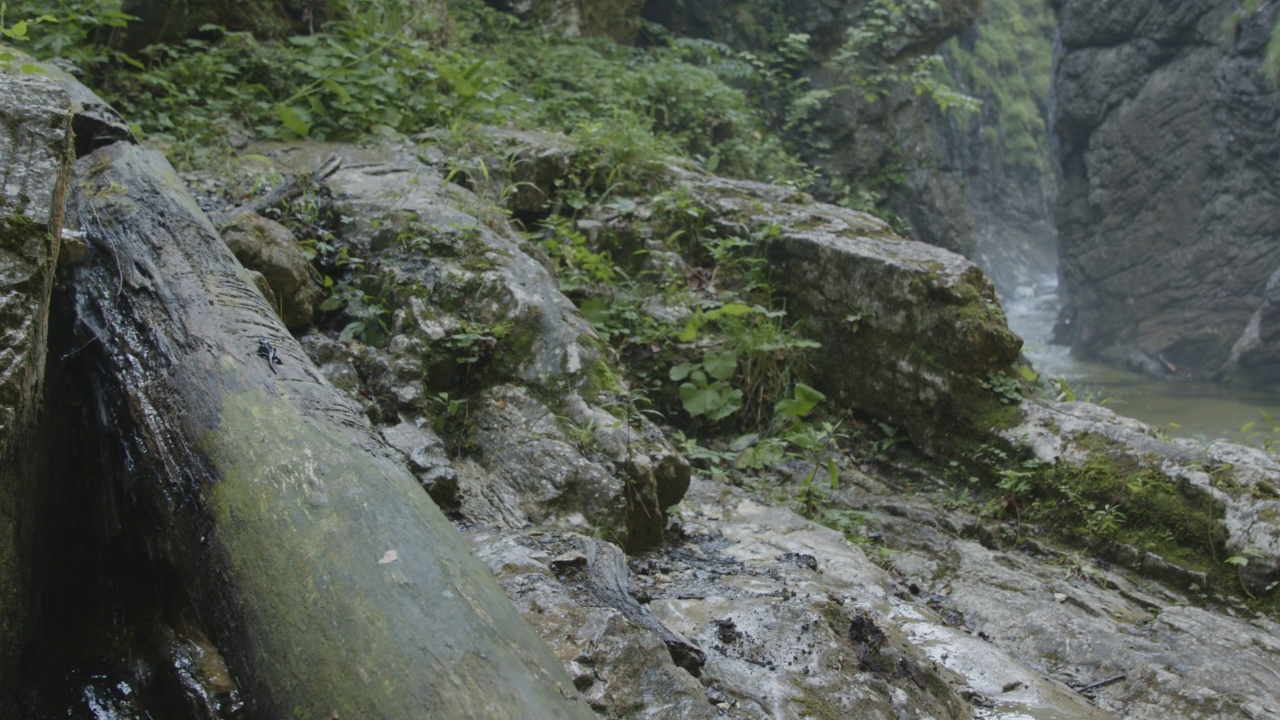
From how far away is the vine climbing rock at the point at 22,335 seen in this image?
165 cm

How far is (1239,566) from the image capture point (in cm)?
362

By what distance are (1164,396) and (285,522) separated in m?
20.1

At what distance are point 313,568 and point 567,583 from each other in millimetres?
849

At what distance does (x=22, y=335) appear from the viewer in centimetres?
171

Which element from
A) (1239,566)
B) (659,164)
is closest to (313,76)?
(659,164)

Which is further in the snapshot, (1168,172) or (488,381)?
(1168,172)

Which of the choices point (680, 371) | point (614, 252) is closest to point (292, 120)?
point (614, 252)

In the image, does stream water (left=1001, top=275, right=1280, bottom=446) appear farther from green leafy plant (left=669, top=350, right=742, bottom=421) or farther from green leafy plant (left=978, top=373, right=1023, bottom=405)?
green leafy plant (left=669, top=350, right=742, bottom=421)

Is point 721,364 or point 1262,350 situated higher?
point 721,364

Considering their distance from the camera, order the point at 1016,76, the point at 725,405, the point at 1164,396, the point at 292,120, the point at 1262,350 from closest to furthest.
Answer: the point at 725,405, the point at 292,120, the point at 1164,396, the point at 1262,350, the point at 1016,76

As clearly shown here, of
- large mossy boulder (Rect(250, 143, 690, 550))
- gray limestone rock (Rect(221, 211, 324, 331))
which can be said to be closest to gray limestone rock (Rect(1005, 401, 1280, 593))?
large mossy boulder (Rect(250, 143, 690, 550))

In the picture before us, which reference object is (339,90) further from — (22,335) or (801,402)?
(22,335)

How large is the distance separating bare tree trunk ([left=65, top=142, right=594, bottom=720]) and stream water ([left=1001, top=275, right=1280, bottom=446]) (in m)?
6.48

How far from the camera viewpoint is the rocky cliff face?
66.4 feet
